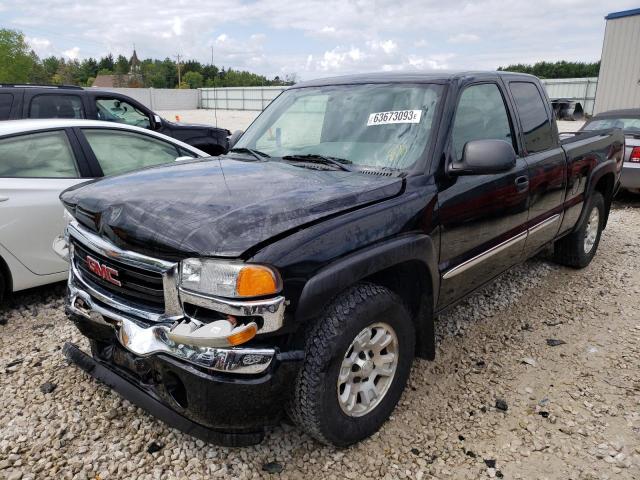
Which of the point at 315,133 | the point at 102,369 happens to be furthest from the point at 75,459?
the point at 315,133

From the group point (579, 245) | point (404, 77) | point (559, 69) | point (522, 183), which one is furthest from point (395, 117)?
point (559, 69)

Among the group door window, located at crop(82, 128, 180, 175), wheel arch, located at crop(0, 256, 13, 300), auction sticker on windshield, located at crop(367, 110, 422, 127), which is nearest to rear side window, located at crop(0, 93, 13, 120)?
door window, located at crop(82, 128, 180, 175)

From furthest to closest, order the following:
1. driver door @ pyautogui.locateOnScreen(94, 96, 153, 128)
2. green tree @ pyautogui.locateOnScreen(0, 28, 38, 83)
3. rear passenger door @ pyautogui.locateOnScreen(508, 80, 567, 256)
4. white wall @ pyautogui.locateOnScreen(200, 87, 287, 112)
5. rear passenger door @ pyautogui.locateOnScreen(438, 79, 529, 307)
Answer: green tree @ pyautogui.locateOnScreen(0, 28, 38, 83)
white wall @ pyautogui.locateOnScreen(200, 87, 287, 112)
driver door @ pyautogui.locateOnScreen(94, 96, 153, 128)
rear passenger door @ pyautogui.locateOnScreen(508, 80, 567, 256)
rear passenger door @ pyautogui.locateOnScreen(438, 79, 529, 307)

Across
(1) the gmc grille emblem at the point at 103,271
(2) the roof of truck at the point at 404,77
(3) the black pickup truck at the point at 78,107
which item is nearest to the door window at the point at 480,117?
(2) the roof of truck at the point at 404,77

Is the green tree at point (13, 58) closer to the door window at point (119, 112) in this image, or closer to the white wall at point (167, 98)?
the white wall at point (167, 98)

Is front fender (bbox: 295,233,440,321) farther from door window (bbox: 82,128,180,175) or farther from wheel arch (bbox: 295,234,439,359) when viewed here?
door window (bbox: 82,128,180,175)

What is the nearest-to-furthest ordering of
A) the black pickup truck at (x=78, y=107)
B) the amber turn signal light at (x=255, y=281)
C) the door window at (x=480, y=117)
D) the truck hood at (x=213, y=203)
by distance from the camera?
the amber turn signal light at (x=255, y=281) → the truck hood at (x=213, y=203) → the door window at (x=480, y=117) → the black pickup truck at (x=78, y=107)

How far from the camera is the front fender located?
2.07 metres

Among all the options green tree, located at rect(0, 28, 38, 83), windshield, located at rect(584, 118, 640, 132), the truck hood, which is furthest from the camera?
green tree, located at rect(0, 28, 38, 83)

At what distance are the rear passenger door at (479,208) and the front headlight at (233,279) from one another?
4.05 feet

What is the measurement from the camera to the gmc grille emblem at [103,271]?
236 centimetres

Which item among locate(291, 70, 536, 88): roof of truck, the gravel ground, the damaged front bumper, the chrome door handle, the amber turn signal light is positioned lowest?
the gravel ground

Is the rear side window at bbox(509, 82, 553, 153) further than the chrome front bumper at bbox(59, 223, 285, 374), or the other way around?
the rear side window at bbox(509, 82, 553, 153)

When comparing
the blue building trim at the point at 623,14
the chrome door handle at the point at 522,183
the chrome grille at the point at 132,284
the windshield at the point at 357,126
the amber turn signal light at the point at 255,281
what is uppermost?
the blue building trim at the point at 623,14
